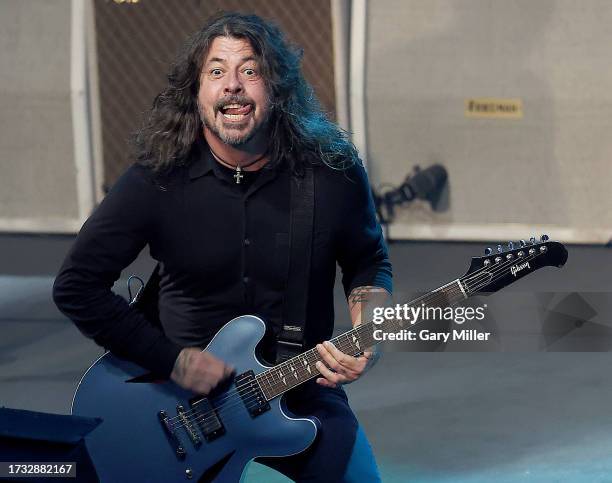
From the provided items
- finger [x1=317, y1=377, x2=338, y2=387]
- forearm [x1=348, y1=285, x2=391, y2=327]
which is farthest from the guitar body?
forearm [x1=348, y1=285, x2=391, y2=327]

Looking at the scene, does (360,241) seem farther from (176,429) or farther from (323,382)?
(176,429)

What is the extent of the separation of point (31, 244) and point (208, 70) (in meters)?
7.65

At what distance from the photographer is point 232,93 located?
3.98 meters

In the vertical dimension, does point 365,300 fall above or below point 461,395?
above

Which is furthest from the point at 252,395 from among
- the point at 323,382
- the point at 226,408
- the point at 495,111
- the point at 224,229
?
the point at 495,111

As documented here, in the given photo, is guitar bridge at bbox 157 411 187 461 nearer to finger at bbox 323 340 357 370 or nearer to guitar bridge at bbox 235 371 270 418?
guitar bridge at bbox 235 371 270 418

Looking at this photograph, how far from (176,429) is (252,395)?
263 mm

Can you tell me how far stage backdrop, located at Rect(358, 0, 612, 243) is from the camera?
10734mm

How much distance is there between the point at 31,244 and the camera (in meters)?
11.4

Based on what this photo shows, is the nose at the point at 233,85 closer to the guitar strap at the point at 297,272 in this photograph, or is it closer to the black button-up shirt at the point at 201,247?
the black button-up shirt at the point at 201,247

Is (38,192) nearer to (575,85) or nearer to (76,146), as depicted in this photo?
(76,146)

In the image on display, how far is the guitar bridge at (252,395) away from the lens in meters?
3.94

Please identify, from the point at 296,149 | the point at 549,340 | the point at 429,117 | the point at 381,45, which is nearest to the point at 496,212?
the point at 429,117

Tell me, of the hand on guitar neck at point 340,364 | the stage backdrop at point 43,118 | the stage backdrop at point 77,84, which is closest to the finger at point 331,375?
the hand on guitar neck at point 340,364
